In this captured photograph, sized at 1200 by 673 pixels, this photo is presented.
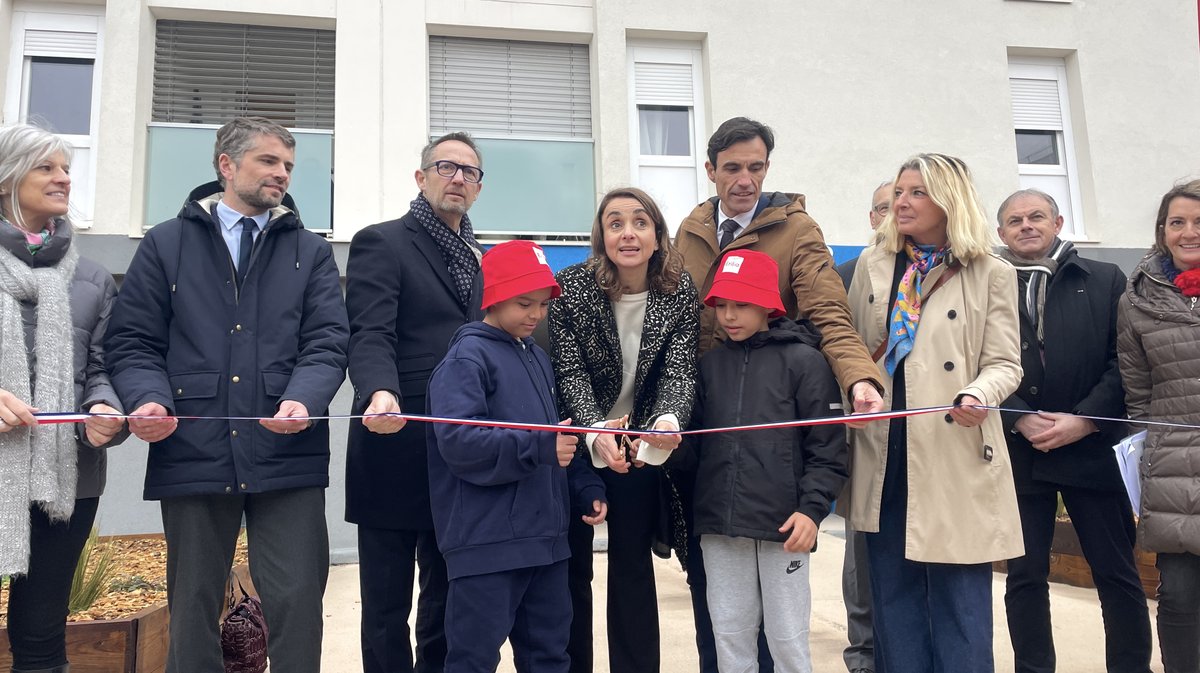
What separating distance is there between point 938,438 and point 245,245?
276cm

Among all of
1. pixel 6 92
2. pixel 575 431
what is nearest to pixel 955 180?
pixel 575 431

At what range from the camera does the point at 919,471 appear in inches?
124

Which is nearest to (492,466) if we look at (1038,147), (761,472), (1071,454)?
(761,472)

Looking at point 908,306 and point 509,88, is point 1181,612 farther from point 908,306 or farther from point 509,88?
point 509,88

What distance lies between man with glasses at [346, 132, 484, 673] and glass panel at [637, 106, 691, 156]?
6168 mm

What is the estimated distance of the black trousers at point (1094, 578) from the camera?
12.0 feet

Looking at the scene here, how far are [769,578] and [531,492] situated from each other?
0.94 m

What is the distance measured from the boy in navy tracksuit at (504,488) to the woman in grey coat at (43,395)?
1.18 metres

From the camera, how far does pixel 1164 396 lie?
3.48m

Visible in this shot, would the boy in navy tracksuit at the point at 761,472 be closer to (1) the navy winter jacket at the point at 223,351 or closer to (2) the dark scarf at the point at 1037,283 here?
(2) the dark scarf at the point at 1037,283

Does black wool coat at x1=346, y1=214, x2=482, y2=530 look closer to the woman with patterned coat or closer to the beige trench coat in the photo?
the woman with patterned coat

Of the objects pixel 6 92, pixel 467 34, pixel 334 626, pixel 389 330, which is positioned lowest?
pixel 334 626

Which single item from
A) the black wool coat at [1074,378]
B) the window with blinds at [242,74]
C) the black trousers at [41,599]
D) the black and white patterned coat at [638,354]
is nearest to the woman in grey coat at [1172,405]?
the black wool coat at [1074,378]

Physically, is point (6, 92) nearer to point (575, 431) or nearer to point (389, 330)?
point (389, 330)
